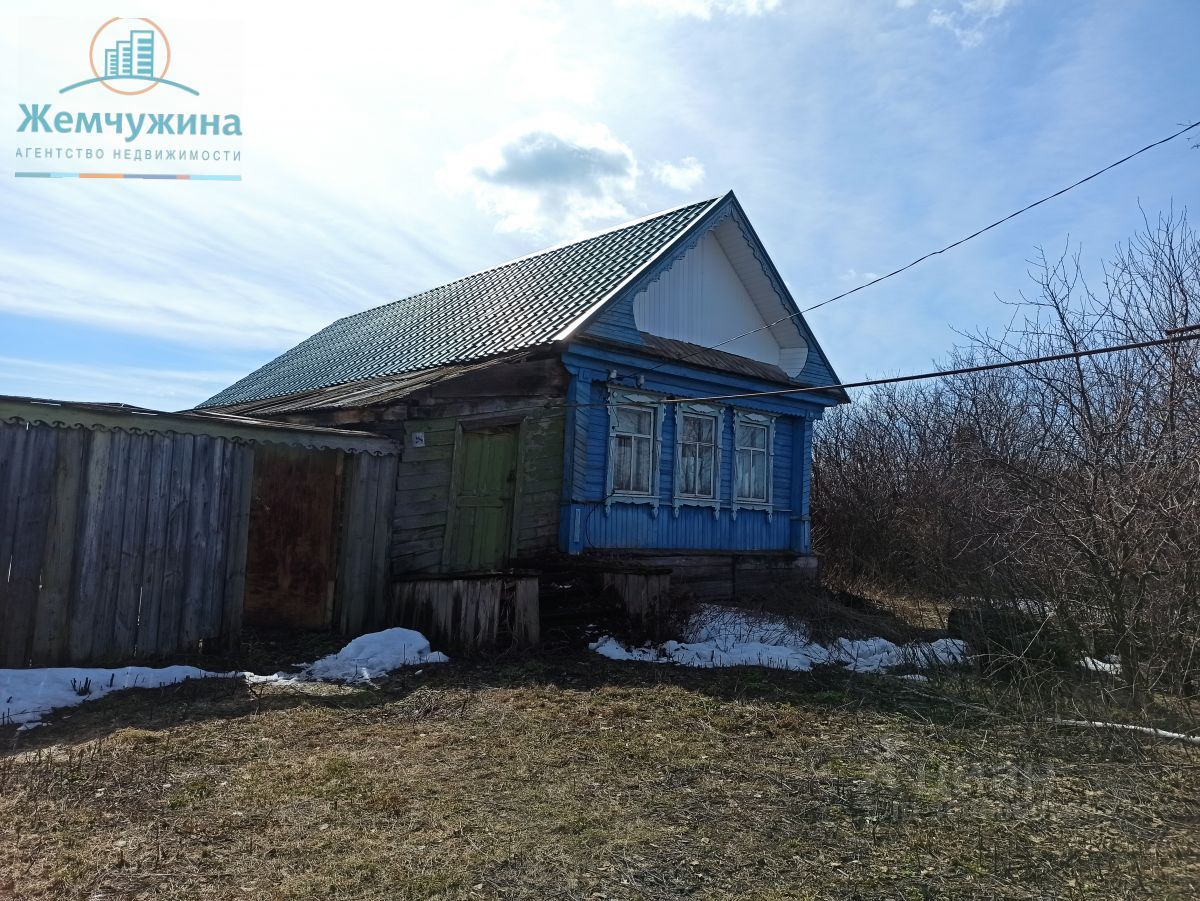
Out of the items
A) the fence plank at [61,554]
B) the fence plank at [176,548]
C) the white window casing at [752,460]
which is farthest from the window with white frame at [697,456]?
the fence plank at [61,554]

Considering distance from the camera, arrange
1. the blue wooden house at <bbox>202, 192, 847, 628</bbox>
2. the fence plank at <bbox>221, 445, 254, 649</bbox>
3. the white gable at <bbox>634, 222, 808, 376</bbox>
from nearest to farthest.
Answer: the fence plank at <bbox>221, 445, 254, 649</bbox> → the blue wooden house at <bbox>202, 192, 847, 628</bbox> → the white gable at <bbox>634, 222, 808, 376</bbox>

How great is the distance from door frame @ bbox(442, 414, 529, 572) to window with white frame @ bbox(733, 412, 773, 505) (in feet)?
14.0

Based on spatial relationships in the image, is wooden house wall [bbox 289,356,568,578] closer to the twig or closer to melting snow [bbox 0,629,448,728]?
melting snow [bbox 0,629,448,728]

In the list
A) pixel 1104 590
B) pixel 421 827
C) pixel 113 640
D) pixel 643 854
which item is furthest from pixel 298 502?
pixel 1104 590

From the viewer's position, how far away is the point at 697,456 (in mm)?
13281

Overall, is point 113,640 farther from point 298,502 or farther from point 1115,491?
point 1115,491

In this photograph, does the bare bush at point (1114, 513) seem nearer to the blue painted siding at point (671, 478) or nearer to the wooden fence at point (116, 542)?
the blue painted siding at point (671, 478)

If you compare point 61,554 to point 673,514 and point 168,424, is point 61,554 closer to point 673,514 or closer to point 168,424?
point 168,424

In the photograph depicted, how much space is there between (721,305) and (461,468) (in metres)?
5.49

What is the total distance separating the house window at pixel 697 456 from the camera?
13.0 m

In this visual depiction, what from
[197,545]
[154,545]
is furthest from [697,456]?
[154,545]

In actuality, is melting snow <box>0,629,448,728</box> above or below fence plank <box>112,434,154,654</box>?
below

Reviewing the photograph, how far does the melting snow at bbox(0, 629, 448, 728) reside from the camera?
20.9 ft

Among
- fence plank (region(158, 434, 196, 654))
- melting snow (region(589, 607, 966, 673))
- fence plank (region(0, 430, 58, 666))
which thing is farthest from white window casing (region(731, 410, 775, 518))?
fence plank (region(0, 430, 58, 666))
